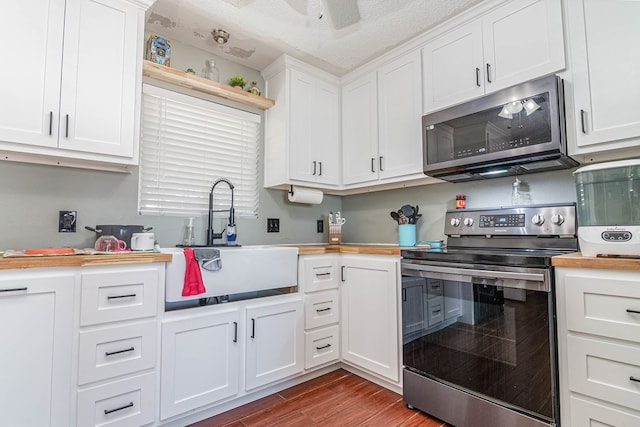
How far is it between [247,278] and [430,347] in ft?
3.68

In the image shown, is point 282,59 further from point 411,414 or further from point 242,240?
point 411,414

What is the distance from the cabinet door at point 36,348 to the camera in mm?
1275

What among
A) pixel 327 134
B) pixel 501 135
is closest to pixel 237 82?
pixel 327 134

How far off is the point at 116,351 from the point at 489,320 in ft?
5.79

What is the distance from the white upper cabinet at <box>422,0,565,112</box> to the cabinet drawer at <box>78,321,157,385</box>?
215cm

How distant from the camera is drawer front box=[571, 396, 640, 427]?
3.96 feet

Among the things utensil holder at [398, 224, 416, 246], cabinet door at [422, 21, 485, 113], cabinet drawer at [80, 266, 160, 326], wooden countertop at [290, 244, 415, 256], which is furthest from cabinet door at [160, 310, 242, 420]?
cabinet door at [422, 21, 485, 113]

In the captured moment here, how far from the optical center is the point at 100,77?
5.63ft

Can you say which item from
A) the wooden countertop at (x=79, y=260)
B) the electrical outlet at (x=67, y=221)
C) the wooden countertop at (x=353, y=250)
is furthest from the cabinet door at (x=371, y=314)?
the electrical outlet at (x=67, y=221)

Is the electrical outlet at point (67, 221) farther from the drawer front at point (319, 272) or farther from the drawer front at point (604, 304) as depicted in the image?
the drawer front at point (604, 304)

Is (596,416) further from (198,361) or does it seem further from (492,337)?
(198,361)

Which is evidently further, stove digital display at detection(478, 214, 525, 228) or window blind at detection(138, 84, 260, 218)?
window blind at detection(138, 84, 260, 218)

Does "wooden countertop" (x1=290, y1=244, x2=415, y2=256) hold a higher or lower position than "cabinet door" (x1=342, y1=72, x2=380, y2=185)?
lower

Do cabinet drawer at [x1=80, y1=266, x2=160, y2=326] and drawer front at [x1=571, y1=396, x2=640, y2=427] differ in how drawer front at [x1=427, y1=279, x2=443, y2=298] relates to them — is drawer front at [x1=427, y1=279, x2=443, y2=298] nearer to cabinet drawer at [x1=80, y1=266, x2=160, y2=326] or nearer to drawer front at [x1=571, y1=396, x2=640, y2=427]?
drawer front at [x1=571, y1=396, x2=640, y2=427]
